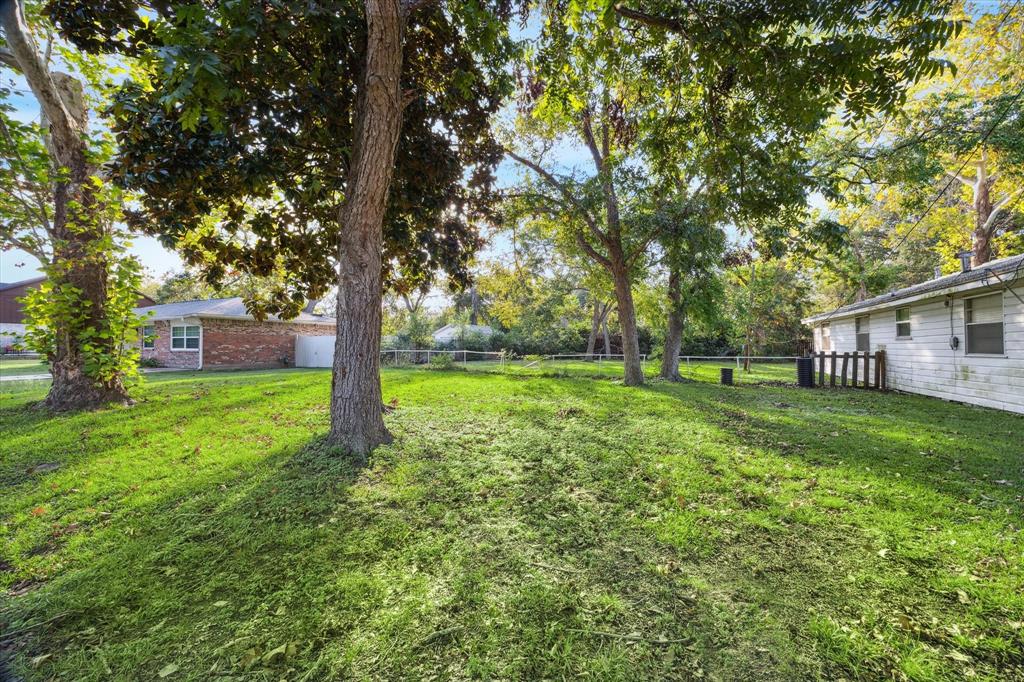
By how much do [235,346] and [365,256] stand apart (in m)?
18.4

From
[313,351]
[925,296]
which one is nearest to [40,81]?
[313,351]

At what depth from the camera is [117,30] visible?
4.61 metres

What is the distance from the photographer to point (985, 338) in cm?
848

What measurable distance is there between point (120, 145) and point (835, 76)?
25.5 feet

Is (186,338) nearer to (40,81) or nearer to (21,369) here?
(21,369)

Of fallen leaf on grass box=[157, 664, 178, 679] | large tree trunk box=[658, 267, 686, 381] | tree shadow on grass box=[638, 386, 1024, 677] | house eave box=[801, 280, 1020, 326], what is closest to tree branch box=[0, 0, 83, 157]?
fallen leaf on grass box=[157, 664, 178, 679]

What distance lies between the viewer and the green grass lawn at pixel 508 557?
2.04 meters

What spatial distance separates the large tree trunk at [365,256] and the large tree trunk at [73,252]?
5403 mm

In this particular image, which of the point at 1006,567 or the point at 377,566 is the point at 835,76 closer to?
the point at 1006,567

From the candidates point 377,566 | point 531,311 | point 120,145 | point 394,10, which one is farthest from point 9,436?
point 531,311

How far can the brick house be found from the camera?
59.3ft

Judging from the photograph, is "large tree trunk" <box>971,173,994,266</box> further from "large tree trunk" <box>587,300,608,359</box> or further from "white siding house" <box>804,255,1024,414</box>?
"large tree trunk" <box>587,300,608,359</box>

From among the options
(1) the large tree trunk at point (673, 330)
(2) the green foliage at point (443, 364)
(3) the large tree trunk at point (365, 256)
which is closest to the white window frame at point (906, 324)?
(1) the large tree trunk at point (673, 330)

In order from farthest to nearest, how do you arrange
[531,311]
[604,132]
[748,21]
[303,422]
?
[531,311] → [604,132] → [303,422] → [748,21]
